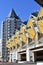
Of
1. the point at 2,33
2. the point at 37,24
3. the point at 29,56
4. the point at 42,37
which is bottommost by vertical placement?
the point at 29,56

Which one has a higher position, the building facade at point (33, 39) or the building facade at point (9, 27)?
the building facade at point (9, 27)

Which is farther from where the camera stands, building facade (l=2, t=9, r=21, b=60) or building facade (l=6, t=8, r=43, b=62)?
building facade (l=2, t=9, r=21, b=60)

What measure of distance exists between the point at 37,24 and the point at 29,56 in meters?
13.7

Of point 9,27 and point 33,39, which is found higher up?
point 9,27

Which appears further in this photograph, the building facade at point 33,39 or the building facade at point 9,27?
the building facade at point 9,27

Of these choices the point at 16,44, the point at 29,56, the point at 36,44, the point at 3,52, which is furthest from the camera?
the point at 3,52

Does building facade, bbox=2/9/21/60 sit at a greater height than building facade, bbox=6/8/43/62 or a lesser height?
greater

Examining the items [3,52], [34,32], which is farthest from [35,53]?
[3,52]

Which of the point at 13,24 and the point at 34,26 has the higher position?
the point at 13,24

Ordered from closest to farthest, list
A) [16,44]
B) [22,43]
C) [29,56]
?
[29,56], [22,43], [16,44]

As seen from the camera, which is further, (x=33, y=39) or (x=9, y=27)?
(x=9, y=27)

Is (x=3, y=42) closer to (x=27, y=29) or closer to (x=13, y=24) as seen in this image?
(x=13, y=24)

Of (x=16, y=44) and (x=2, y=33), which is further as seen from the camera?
(x=2, y=33)

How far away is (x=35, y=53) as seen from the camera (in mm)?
65625
